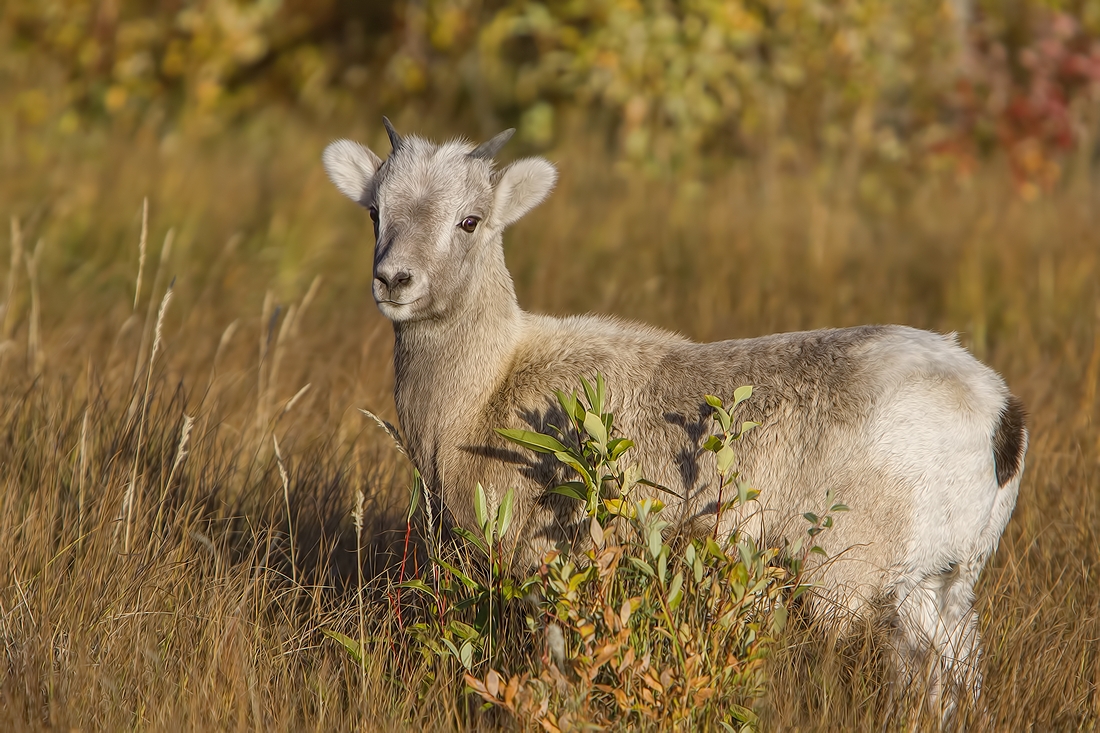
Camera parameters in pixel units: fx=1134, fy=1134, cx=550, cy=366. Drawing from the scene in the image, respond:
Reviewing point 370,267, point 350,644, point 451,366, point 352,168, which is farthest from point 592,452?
point 370,267

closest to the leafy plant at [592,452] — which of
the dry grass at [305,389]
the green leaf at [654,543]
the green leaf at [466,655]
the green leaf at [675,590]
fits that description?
the green leaf at [654,543]

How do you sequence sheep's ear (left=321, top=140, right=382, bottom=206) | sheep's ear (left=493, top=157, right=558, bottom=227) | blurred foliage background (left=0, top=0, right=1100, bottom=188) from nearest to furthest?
1. sheep's ear (left=493, top=157, right=558, bottom=227)
2. sheep's ear (left=321, top=140, right=382, bottom=206)
3. blurred foliage background (left=0, top=0, right=1100, bottom=188)

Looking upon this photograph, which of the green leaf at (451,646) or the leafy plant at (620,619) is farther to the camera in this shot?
the green leaf at (451,646)

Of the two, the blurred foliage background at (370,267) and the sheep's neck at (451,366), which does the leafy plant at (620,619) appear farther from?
the sheep's neck at (451,366)

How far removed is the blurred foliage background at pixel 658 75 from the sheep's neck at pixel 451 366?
4.70 meters

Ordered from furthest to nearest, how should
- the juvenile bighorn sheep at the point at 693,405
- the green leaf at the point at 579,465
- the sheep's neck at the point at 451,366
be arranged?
1. the sheep's neck at the point at 451,366
2. the juvenile bighorn sheep at the point at 693,405
3. the green leaf at the point at 579,465

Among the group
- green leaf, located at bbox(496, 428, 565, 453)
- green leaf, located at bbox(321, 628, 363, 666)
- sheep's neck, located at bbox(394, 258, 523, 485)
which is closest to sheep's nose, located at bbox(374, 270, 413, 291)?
sheep's neck, located at bbox(394, 258, 523, 485)

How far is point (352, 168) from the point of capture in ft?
13.8

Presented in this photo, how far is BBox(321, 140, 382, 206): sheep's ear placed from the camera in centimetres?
416

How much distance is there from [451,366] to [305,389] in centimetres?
56

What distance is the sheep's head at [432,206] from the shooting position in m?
3.65

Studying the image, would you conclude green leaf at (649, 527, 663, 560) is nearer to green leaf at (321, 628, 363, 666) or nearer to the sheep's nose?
green leaf at (321, 628, 363, 666)

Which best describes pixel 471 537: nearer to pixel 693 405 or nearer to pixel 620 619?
pixel 620 619

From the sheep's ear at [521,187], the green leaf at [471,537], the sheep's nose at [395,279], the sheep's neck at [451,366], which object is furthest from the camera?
the sheep's ear at [521,187]
